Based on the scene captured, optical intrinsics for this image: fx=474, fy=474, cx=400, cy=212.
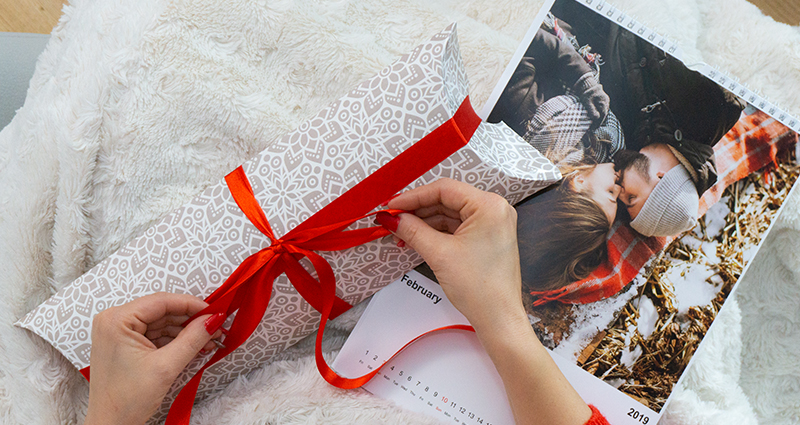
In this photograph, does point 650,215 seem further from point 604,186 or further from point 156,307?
point 156,307

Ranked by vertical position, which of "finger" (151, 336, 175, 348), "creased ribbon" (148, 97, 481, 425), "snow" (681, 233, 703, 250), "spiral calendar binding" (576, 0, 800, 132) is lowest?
"finger" (151, 336, 175, 348)

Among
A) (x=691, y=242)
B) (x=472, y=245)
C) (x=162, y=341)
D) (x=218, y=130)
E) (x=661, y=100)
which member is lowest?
(x=162, y=341)

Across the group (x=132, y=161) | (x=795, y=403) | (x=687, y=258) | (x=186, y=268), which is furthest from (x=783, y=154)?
(x=132, y=161)

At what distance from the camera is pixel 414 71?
2.12 feet

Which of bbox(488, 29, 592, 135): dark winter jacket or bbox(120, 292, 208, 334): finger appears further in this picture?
bbox(488, 29, 592, 135): dark winter jacket

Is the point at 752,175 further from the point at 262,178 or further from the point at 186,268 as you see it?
the point at 186,268

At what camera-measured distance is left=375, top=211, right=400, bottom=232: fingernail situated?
0.65 metres

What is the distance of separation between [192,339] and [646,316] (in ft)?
2.19

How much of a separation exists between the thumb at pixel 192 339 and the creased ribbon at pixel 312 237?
0.02 metres

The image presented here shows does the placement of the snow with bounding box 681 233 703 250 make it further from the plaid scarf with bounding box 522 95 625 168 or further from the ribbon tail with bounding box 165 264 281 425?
the ribbon tail with bounding box 165 264 281 425

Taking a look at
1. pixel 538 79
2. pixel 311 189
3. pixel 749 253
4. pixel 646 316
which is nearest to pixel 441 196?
pixel 311 189

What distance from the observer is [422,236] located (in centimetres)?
64

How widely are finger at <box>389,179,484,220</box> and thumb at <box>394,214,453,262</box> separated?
0.8 inches

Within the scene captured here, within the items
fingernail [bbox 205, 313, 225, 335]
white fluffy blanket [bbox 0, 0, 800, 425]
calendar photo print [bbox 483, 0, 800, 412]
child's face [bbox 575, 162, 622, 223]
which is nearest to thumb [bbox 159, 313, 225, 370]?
fingernail [bbox 205, 313, 225, 335]
